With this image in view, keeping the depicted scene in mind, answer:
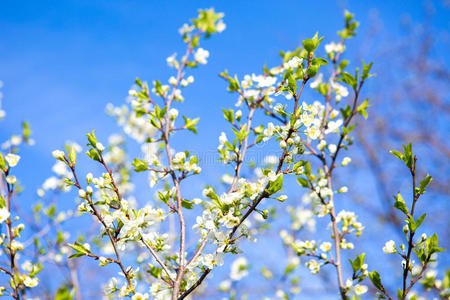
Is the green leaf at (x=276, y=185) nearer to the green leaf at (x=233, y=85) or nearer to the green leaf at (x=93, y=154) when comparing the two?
the green leaf at (x=93, y=154)

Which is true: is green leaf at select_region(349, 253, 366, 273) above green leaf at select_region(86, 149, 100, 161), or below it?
below

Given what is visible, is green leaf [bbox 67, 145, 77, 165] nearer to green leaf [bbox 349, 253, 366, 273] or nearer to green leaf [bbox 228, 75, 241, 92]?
green leaf [bbox 228, 75, 241, 92]

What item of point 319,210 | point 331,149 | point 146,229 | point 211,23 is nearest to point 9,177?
point 146,229

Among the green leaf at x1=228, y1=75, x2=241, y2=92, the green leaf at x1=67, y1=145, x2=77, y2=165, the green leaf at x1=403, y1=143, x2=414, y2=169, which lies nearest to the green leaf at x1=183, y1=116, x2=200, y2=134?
the green leaf at x1=228, y1=75, x2=241, y2=92

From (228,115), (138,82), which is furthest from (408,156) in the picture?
(138,82)

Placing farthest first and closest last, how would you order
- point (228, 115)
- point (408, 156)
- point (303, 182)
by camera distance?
point (303, 182), point (228, 115), point (408, 156)

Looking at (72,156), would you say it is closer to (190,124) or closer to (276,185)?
(190,124)

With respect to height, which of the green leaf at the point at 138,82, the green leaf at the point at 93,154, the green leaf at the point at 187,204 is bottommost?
the green leaf at the point at 187,204

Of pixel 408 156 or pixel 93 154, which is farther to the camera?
pixel 93 154

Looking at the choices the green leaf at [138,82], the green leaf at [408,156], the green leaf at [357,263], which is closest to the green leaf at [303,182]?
the green leaf at [357,263]

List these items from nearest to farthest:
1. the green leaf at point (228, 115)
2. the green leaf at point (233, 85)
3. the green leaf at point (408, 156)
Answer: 1. the green leaf at point (408, 156)
2. the green leaf at point (228, 115)
3. the green leaf at point (233, 85)

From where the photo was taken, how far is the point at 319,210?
2.48m

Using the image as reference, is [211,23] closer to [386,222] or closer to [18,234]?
[18,234]

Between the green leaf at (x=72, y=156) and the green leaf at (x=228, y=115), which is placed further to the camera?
the green leaf at (x=228, y=115)
